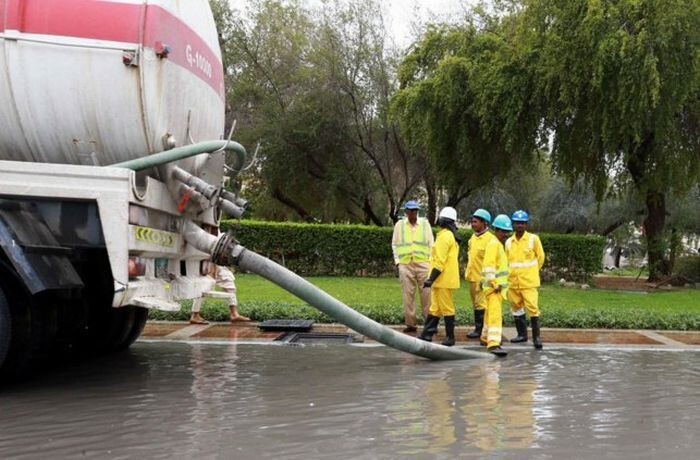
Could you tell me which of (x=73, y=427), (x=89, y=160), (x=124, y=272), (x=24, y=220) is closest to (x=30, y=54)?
(x=89, y=160)

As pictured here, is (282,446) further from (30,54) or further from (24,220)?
(30,54)

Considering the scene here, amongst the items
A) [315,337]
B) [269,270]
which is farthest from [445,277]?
[269,270]

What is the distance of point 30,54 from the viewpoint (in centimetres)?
508

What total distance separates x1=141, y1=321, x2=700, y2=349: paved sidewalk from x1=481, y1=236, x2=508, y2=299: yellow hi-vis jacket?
0.99 m

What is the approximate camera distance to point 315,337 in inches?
339

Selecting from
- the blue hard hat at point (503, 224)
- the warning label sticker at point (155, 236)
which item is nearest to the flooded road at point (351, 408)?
the warning label sticker at point (155, 236)

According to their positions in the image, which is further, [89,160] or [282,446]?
[89,160]

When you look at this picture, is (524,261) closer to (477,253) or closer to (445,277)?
(477,253)

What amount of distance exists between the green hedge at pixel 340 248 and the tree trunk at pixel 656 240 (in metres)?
1.36

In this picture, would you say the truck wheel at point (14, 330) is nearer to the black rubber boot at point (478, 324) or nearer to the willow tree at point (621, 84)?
the black rubber boot at point (478, 324)

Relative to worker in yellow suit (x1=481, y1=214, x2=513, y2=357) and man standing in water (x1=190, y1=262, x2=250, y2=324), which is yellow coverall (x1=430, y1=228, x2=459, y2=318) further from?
man standing in water (x1=190, y1=262, x2=250, y2=324)

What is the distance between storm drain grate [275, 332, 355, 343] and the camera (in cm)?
836

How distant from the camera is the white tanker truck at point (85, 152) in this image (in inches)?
197

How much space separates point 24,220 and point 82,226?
0.40 meters
